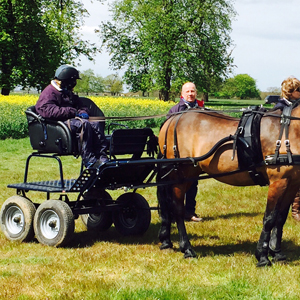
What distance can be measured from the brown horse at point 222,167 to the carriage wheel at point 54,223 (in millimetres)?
1200

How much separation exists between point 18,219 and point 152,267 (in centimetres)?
232

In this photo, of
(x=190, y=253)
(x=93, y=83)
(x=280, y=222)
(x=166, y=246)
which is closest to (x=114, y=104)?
(x=166, y=246)

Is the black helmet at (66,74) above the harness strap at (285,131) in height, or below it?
above

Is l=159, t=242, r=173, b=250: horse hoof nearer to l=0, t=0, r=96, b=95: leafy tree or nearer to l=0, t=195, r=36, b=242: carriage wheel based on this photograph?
l=0, t=195, r=36, b=242: carriage wheel

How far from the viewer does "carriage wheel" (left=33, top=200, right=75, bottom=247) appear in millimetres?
6793

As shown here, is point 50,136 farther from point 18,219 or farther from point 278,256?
point 278,256

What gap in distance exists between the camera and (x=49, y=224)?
7.03m

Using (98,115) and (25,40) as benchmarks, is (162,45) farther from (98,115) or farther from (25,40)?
(98,115)

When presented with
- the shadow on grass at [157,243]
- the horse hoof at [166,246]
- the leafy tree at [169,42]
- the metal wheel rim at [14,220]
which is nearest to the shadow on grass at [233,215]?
the shadow on grass at [157,243]

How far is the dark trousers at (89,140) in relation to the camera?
6832mm

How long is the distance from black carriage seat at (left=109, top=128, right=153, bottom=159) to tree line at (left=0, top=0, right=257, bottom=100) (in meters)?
31.8

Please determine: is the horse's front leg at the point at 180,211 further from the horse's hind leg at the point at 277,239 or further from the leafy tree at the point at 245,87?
the leafy tree at the point at 245,87

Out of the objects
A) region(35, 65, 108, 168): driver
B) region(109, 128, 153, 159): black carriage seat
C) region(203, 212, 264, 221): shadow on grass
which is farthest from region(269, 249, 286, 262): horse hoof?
region(203, 212, 264, 221): shadow on grass

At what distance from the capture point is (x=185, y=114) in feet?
22.4
